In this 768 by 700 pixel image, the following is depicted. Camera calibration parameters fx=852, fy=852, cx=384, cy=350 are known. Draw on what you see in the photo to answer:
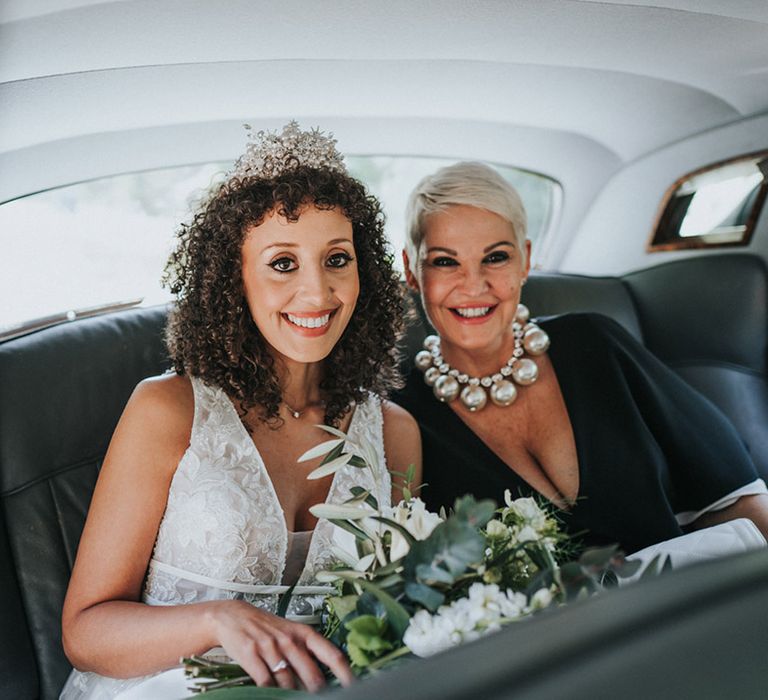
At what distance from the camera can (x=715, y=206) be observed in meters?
3.27

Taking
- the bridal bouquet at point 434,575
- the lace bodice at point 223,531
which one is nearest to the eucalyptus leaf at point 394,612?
the bridal bouquet at point 434,575

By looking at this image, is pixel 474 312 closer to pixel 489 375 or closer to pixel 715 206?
pixel 489 375

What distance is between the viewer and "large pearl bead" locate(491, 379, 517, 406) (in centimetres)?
244

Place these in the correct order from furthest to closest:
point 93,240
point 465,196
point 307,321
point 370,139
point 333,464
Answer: point 370,139
point 93,240
point 465,196
point 307,321
point 333,464

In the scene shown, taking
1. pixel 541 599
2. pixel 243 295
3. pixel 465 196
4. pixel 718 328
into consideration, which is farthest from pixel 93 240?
pixel 718 328

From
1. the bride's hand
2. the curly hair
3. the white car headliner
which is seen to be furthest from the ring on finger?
the white car headliner

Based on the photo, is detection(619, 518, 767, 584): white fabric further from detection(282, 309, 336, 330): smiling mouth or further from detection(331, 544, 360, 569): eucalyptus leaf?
detection(282, 309, 336, 330): smiling mouth

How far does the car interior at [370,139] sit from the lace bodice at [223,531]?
0.40 m

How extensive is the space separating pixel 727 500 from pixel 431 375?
0.92 metres

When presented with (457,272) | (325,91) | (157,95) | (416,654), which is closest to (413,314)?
(457,272)

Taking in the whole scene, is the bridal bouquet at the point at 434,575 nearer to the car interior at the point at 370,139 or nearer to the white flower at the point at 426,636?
the white flower at the point at 426,636

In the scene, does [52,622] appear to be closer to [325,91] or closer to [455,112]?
[325,91]

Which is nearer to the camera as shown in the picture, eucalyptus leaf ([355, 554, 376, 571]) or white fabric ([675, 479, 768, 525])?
eucalyptus leaf ([355, 554, 376, 571])

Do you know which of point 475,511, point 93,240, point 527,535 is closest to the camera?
point 475,511
